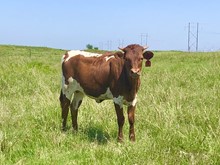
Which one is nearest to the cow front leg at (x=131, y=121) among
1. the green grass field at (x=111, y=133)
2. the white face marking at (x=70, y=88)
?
the green grass field at (x=111, y=133)

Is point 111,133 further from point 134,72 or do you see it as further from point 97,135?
point 134,72

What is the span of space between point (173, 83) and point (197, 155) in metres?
6.90

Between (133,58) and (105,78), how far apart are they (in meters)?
0.89

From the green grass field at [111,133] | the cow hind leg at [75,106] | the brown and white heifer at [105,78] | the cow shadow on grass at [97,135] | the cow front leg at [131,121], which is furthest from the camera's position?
the cow hind leg at [75,106]

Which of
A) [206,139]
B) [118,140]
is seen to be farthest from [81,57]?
[206,139]

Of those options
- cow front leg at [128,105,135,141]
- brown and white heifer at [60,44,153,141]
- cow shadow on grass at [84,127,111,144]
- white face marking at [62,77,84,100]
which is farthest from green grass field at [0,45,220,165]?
white face marking at [62,77,84,100]

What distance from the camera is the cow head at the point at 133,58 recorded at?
19.6 feet

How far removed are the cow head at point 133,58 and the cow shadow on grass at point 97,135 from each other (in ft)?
4.26

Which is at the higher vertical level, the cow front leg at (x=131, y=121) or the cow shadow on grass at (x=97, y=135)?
the cow front leg at (x=131, y=121)

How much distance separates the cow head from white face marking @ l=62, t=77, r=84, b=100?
139cm

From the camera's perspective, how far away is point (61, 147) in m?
6.10

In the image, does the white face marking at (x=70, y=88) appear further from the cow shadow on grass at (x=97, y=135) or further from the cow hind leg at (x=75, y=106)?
the cow shadow on grass at (x=97, y=135)

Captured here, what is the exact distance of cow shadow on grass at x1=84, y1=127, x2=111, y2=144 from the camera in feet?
21.9

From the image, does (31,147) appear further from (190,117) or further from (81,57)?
(190,117)
